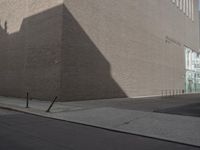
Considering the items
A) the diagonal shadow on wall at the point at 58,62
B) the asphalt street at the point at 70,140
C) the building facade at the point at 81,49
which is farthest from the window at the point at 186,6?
the asphalt street at the point at 70,140

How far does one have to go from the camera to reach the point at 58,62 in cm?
2166

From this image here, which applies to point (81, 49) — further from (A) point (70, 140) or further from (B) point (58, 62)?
(A) point (70, 140)

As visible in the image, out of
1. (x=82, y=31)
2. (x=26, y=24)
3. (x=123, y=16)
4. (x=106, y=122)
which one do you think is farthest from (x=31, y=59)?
(x=106, y=122)

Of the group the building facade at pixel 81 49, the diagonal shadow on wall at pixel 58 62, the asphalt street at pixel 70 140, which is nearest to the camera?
the asphalt street at pixel 70 140

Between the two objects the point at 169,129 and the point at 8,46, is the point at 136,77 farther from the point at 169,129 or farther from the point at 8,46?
the point at 169,129

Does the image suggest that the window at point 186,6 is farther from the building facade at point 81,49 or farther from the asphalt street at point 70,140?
the asphalt street at point 70,140

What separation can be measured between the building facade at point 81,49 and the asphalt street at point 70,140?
11.5 metres

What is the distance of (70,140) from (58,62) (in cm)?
1394

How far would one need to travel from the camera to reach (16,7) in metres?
27.7

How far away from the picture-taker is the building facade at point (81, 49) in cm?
2220

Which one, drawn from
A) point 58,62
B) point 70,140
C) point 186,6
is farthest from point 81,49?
point 186,6

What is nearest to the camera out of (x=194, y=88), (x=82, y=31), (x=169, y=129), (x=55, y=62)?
(x=169, y=129)

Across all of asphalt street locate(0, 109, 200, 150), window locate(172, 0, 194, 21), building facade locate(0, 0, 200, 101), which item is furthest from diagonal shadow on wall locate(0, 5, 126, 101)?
window locate(172, 0, 194, 21)

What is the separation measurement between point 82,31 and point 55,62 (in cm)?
374
